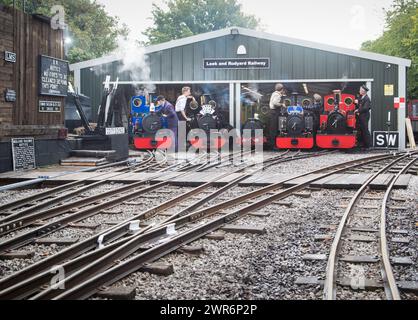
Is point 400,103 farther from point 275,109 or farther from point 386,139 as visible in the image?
point 275,109

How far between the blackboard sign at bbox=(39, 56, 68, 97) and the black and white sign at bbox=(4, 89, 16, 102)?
0.96 metres

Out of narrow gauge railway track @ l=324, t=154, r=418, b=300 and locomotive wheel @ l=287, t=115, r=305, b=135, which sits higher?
locomotive wheel @ l=287, t=115, r=305, b=135

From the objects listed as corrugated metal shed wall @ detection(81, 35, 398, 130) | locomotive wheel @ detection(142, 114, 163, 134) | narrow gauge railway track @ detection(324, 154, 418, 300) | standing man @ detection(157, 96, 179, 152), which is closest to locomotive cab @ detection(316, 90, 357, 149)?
corrugated metal shed wall @ detection(81, 35, 398, 130)

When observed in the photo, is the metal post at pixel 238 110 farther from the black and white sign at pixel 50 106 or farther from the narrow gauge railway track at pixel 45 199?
the narrow gauge railway track at pixel 45 199

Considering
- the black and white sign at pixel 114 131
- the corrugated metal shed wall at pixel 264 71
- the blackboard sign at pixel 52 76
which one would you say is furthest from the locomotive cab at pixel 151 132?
the blackboard sign at pixel 52 76

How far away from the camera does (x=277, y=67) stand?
60.0 ft

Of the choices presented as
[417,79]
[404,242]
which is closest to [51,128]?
[404,242]

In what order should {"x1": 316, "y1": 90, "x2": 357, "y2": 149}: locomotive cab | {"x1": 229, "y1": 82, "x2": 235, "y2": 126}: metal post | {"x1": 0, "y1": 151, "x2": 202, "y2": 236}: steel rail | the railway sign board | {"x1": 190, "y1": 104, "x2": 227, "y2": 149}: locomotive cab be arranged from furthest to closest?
{"x1": 229, "y1": 82, "x2": 235, "y2": 126}: metal post < the railway sign board < {"x1": 190, "y1": 104, "x2": 227, "y2": 149}: locomotive cab < {"x1": 316, "y1": 90, "x2": 357, "y2": 149}: locomotive cab < {"x1": 0, "y1": 151, "x2": 202, "y2": 236}: steel rail

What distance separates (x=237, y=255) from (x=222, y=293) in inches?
39.9

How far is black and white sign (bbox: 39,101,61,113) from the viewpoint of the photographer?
11367 millimetres

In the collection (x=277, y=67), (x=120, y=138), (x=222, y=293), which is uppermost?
(x=277, y=67)

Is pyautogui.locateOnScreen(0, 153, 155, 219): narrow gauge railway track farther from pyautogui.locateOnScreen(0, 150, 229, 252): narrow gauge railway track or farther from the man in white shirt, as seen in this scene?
the man in white shirt

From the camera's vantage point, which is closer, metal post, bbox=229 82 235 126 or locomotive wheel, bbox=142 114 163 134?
locomotive wheel, bbox=142 114 163 134
